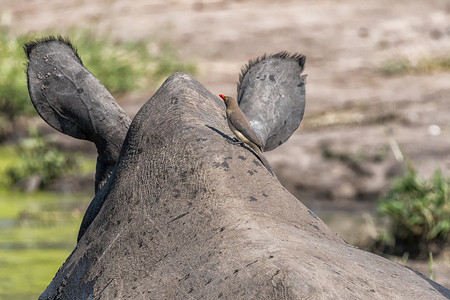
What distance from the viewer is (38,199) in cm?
1064

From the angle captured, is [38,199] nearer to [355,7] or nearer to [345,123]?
[345,123]

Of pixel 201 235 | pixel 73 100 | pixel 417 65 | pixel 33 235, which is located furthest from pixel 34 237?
pixel 417 65

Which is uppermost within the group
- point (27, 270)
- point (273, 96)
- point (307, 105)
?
point (273, 96)

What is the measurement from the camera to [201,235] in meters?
2.22

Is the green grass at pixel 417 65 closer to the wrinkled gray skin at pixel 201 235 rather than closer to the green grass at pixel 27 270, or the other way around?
the green grass at pixel 27 270

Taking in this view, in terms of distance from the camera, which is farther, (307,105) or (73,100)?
(307,105)

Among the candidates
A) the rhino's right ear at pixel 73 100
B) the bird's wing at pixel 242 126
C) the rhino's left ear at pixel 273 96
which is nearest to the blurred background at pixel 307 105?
the rhino's right ear at pixel 73 100

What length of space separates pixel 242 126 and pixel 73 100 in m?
0.78

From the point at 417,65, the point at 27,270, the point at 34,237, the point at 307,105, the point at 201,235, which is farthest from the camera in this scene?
the point at 417,65

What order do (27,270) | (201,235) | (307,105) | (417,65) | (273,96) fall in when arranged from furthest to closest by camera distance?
(417,65) < (307,105) < (27,270) < (273,96) < (201,235)

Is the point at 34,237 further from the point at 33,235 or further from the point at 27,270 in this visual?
the point at 27,270

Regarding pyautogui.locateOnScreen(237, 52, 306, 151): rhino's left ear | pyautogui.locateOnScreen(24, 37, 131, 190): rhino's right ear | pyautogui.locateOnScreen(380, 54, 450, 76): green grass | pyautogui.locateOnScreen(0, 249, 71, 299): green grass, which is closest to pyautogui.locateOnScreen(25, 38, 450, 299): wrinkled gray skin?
pyautogui.locateOnScreen(237, 52, 306, 151): rhino's left ear

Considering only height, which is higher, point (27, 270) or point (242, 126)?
point (242, 126)

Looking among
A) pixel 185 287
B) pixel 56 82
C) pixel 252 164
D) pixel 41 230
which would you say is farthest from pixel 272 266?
pixel 41 230
